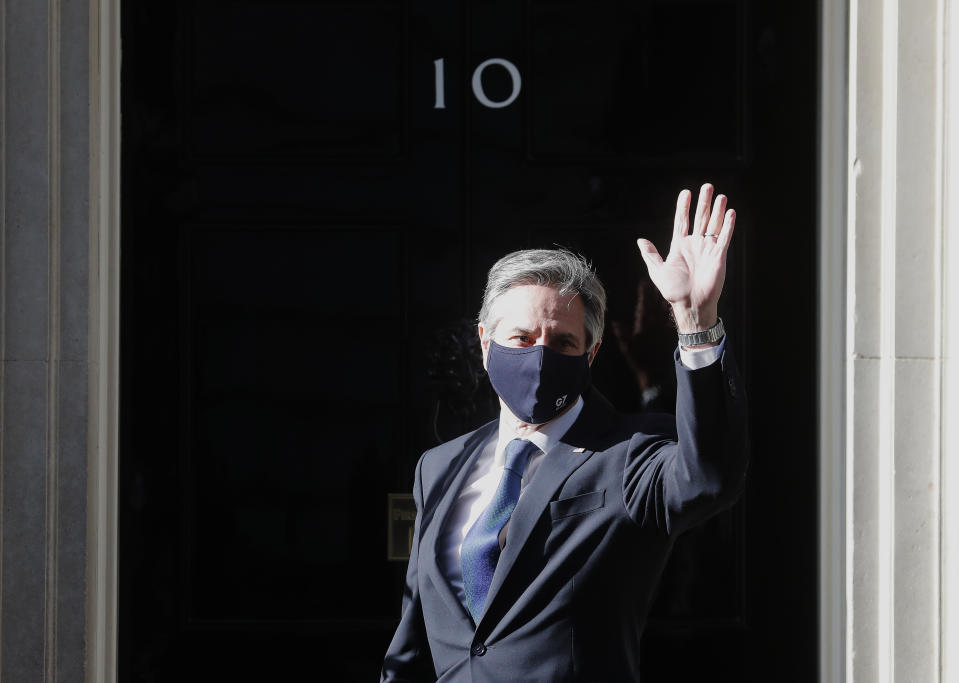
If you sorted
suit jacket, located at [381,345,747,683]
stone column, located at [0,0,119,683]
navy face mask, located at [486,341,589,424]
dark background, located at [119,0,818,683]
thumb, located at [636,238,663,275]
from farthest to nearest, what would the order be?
dark background, located at [119,0,818,683] < stone column, located at [0,0,119,683] < navy face mask, located at [486,341,589,424] < suit jacket, located at [381,345,747,683] < thumb, located at [636,238,663,275]

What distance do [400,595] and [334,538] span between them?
27 centimetres

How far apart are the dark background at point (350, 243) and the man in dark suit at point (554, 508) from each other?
530mm

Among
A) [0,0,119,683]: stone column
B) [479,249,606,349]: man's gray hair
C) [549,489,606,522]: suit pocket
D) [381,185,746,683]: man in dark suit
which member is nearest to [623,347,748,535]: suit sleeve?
[381,185,746,683]: man in dark suit

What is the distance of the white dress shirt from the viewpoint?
99.0 inches

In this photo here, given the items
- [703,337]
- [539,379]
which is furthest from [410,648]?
[703,337]

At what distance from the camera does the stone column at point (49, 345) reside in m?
2.92

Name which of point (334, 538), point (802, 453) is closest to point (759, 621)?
point (802, 453)

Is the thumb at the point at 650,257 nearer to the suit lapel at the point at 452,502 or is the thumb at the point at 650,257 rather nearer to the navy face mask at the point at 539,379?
the navy face mask at the point at 539,379

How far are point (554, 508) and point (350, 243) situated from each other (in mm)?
1152

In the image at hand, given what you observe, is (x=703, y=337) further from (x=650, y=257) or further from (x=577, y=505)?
(x=577, y=505)

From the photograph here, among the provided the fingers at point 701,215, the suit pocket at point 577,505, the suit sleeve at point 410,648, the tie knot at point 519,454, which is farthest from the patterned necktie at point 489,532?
the fingers at point 701,215

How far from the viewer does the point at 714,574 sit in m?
3.09

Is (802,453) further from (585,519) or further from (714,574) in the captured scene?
(585,519)

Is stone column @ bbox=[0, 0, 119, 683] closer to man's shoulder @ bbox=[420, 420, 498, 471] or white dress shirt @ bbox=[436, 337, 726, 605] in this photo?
man's shoulder @ bbox=[420, 420, 498, 471]
